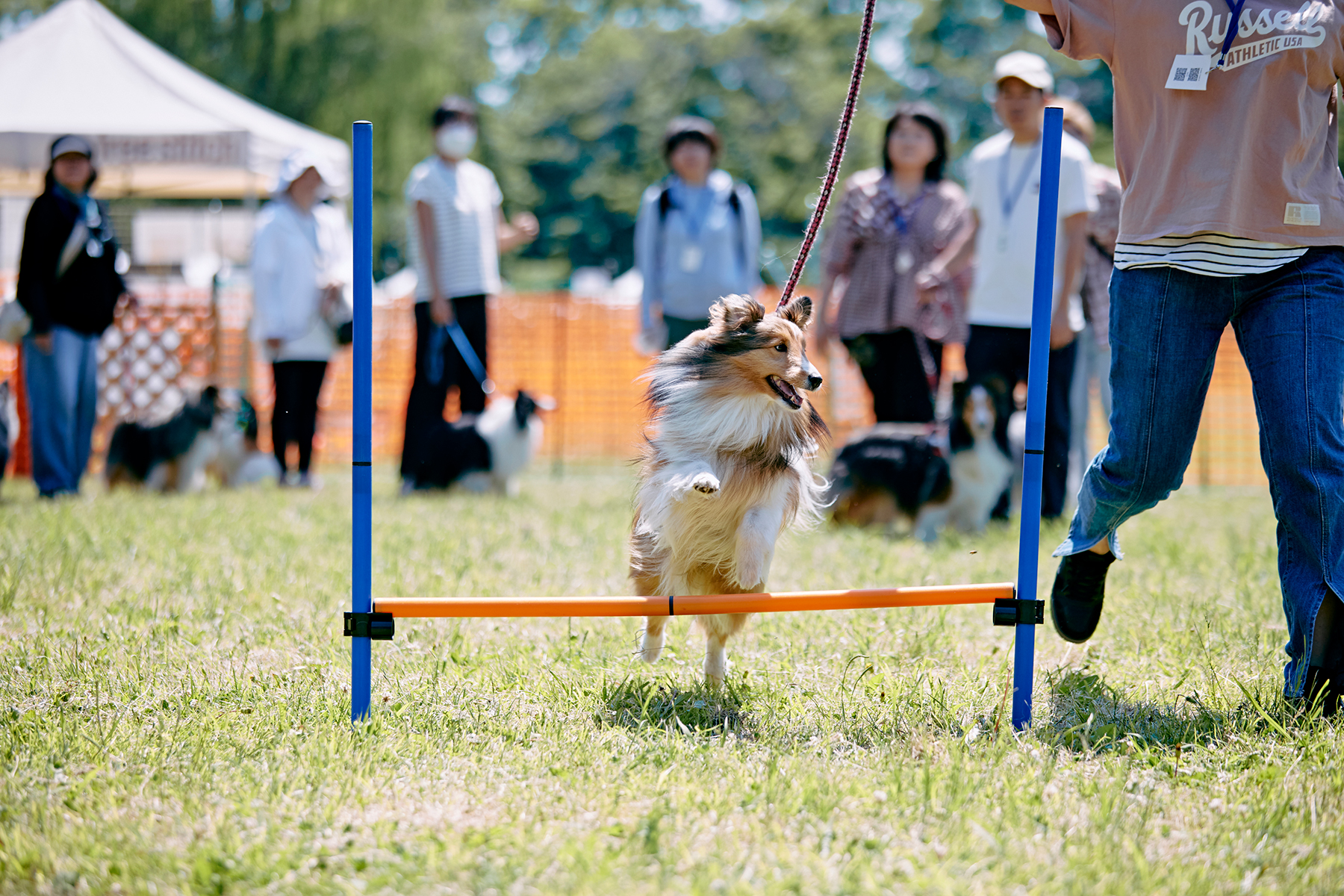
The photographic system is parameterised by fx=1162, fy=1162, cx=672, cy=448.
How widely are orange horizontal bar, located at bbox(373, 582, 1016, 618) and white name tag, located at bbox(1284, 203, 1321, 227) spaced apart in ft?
3.60

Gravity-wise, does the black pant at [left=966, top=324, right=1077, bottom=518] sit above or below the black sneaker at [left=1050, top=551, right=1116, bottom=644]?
above

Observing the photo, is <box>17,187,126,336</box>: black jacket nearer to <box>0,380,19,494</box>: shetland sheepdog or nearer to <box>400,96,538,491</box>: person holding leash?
<box>0,380,19,494</box>: shetland sheepdog

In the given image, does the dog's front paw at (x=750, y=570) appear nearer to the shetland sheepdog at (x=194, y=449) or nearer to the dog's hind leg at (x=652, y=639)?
the dog's hind leg at (x=652, y=639)

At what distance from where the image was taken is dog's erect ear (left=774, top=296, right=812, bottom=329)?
→ 11.3 feet

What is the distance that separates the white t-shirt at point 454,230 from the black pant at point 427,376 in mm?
119

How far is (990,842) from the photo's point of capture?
2.14 meters

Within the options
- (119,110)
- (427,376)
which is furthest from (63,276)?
(119,110)

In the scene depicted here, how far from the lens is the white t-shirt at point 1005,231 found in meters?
5.64

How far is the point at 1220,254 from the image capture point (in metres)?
2.84

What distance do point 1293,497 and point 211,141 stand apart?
27.0 feet

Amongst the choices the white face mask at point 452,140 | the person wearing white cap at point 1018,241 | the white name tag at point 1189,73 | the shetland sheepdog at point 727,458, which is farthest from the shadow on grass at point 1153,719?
the white face mask at point 452,140

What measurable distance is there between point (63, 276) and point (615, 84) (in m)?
28.7

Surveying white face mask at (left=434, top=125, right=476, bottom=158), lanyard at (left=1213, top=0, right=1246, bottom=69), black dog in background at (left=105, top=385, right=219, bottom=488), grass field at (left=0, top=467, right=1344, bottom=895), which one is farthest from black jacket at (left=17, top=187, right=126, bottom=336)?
lanyard at (left=1213, top=0, right=1246, bottom=69)

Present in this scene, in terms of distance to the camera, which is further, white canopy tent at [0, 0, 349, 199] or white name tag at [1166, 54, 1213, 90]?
white canopy tent at [0, 0, 349, 199]
